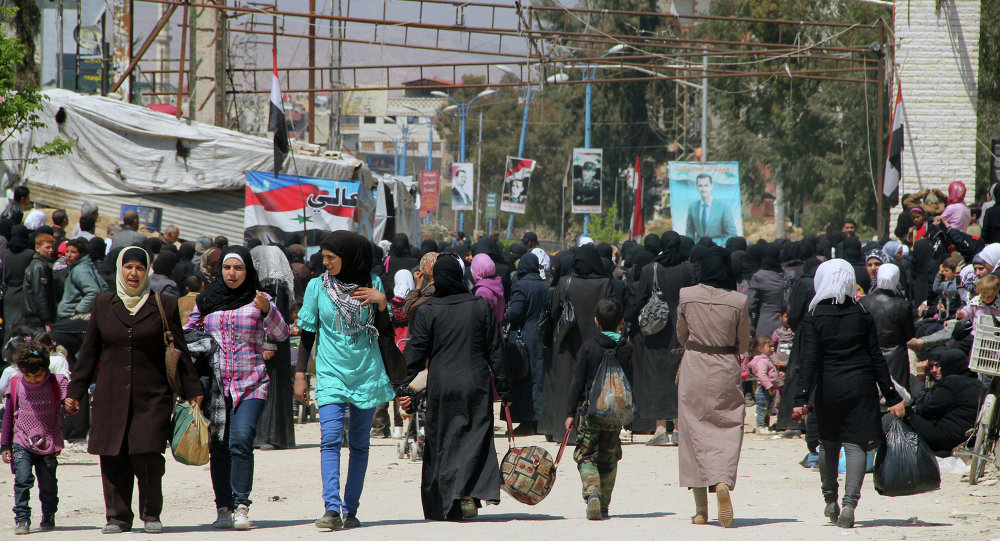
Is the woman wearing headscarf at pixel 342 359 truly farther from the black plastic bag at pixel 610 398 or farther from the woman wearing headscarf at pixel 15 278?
the woman wearing headscarf at pixel 15 278

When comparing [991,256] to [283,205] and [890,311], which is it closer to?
[890,311]

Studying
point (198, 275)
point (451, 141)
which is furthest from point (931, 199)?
point (451, 141)

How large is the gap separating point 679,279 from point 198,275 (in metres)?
4.39

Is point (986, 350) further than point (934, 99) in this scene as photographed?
No

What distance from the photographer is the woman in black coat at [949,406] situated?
855cm

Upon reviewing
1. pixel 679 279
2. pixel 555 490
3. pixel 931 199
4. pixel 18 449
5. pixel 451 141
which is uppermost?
pixel 451 141

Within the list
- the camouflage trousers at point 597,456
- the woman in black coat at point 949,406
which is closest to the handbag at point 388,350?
the camouflage trousers at point 597,456

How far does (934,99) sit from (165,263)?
13.6m

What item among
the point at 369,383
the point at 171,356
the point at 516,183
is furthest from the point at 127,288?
the point at 516,183

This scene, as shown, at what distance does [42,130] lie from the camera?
18.2 meters

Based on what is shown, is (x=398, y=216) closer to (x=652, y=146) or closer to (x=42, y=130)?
(x=42, y=130)

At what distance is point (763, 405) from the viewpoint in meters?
11.4

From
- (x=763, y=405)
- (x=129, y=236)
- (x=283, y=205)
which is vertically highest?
(x=283, y=205)

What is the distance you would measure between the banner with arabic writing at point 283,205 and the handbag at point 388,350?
35.0ft
